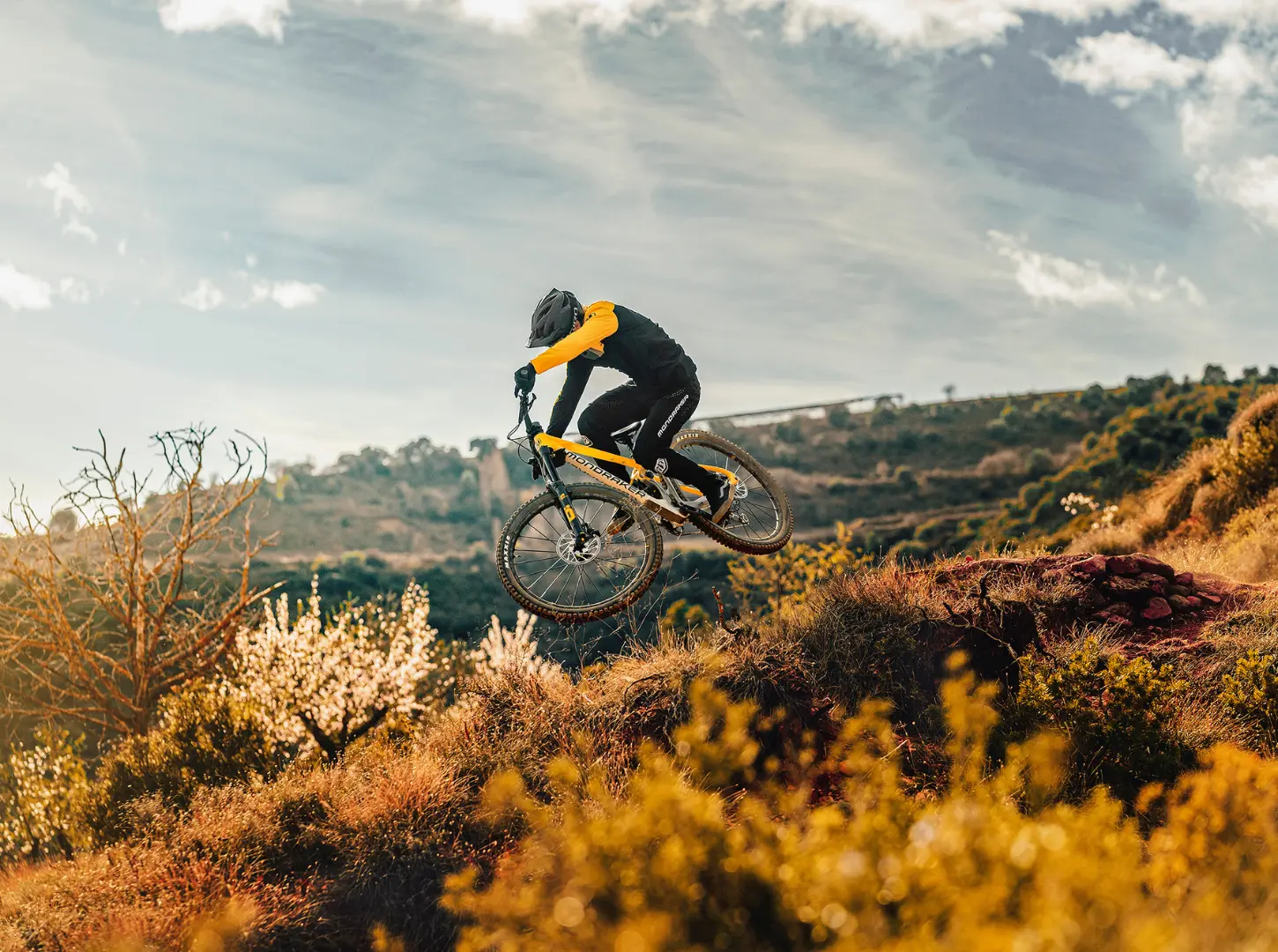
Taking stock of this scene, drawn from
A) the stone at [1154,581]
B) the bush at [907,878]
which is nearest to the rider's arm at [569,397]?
the bush at [907,878]

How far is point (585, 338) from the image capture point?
7734 mm

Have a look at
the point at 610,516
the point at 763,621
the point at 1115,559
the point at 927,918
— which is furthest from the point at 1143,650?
the point at 927,918

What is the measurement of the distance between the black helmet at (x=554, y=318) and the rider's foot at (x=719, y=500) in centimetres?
229

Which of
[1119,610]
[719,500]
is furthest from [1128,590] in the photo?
[719,500]

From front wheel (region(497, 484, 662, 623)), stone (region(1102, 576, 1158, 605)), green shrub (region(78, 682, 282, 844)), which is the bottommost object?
green shrub (region(78, 682, 282, 844))

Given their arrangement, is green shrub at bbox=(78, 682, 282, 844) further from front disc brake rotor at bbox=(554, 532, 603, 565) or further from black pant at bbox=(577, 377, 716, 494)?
black pant at bbox=(577, 377, 716, 494)

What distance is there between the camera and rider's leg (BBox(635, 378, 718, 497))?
842 centimetres

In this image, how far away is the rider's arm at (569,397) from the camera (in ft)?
26.7

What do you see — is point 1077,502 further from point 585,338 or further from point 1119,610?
point 585,338

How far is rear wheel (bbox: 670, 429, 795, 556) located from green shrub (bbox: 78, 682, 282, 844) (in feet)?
43.2

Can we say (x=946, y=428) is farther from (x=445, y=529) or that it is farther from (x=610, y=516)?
(x=610, y=516)

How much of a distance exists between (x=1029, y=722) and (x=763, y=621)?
10.3 feet

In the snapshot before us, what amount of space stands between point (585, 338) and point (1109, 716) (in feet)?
20.0

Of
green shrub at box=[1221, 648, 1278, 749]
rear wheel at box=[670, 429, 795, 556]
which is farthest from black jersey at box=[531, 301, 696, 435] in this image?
green shrub at box=[1221, 648, 1278, 749]
